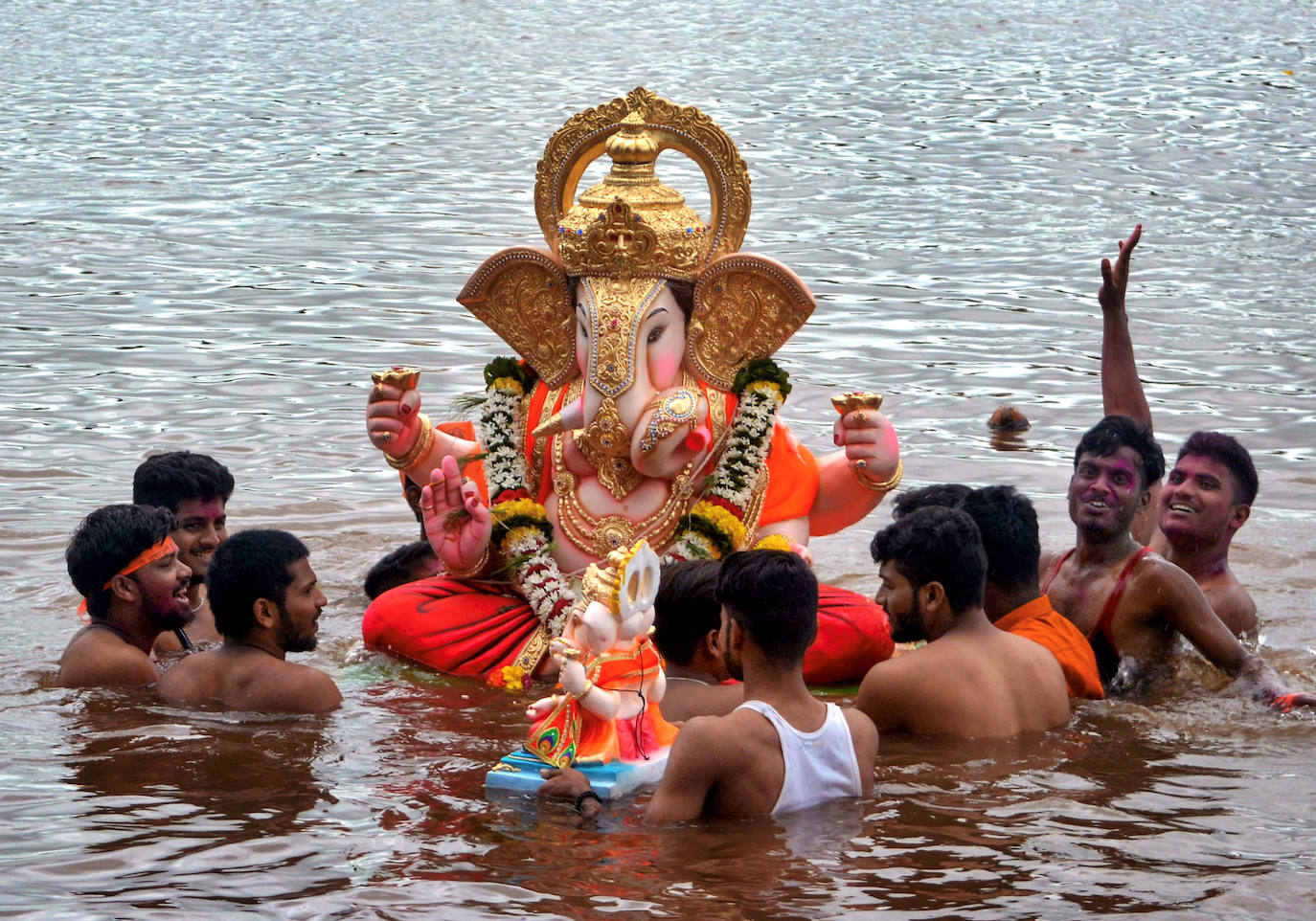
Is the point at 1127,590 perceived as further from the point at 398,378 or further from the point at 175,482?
the point at 175,482

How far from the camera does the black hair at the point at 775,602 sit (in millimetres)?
5461

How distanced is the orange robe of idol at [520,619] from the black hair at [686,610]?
4.20 ft

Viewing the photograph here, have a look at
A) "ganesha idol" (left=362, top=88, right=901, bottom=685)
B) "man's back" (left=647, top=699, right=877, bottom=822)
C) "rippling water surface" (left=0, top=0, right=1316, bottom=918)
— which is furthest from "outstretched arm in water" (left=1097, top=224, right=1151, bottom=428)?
"man's back" (left=647, top=699, right=877, bottom=822)

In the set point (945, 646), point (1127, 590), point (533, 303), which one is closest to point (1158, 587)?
point (1127, 590)

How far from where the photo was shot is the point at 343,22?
3997cm

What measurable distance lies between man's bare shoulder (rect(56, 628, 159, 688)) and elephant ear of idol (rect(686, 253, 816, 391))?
99.0 inches

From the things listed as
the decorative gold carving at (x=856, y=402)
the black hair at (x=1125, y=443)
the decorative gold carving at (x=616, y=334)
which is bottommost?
the black hair at (x=1125, y=443)

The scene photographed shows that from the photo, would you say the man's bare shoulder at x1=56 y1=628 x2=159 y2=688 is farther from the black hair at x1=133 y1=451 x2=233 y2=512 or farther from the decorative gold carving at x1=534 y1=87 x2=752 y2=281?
the decorative gold carving at x1=534 y1=87 x2=752 y2=281

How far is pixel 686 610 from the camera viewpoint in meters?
6.16

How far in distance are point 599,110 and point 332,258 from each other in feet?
33.6

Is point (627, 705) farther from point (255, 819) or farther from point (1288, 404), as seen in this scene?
point (1288, 404)

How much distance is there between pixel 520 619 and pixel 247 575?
1525mm

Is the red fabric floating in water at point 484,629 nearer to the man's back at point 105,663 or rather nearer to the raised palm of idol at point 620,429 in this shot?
the raised palm of idol at point 620,429

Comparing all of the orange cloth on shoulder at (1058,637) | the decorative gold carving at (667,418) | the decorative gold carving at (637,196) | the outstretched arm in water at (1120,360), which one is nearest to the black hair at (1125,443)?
the orange cloth on shoulder at (1058,637)
